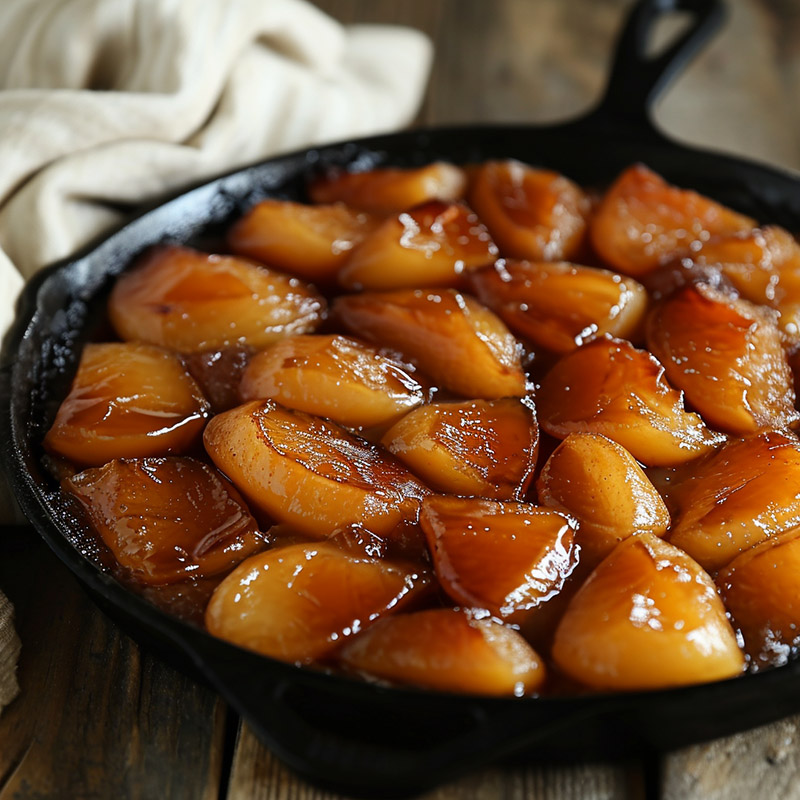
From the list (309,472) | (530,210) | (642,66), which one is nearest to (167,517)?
(309,472)

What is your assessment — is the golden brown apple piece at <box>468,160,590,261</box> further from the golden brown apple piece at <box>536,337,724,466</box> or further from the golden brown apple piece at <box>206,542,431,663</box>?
the golden brown apple piece at <box>206,542,431,663</box>

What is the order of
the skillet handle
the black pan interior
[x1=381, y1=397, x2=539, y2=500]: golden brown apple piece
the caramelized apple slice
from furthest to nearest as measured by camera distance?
1. the skillet handle
2. the caramelized apple slice
3. [x1=381, y1=397, x2=539, y2=500]: golden brown apple piece
4. the black pan interior

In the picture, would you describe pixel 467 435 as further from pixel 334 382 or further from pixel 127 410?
pixel 127 410

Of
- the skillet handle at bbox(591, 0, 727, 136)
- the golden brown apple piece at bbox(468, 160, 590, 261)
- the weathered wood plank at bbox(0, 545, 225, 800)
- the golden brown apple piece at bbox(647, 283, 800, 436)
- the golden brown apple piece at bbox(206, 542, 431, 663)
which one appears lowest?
the weathered wood plank at bbox(0, 545, 225, 800)

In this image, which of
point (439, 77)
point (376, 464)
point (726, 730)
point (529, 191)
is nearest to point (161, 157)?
point (529, 191)

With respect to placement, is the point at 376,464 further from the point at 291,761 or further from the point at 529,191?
the point at 529,191

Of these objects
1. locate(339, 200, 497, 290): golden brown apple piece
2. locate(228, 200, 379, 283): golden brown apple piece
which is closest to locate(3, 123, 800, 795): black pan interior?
locate(228, 200, 379, 283): golden brown apple piece
